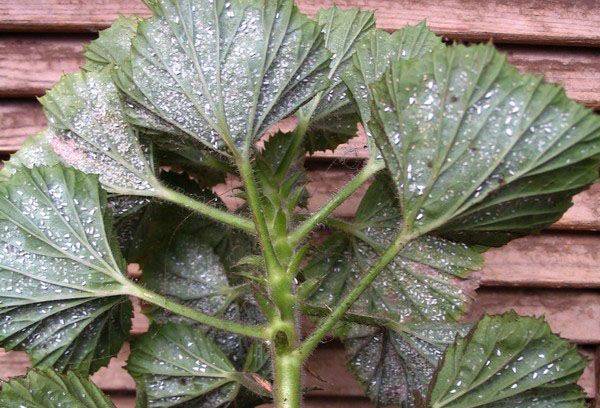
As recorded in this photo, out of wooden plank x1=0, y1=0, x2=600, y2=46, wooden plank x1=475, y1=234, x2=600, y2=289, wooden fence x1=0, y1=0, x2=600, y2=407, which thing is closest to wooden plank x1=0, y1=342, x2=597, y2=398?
wooden fence x1=0, y1=0, x2=600, y2=407

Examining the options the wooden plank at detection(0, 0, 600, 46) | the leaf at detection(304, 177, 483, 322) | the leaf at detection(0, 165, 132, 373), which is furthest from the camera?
the wooden plank at detection(0, 0, 600, 46)

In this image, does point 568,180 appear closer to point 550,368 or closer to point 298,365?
point 550,368

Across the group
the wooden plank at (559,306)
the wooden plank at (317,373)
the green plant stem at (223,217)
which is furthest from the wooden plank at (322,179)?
the green plant stem at (223,217)

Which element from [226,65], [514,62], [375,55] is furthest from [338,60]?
[514,62]

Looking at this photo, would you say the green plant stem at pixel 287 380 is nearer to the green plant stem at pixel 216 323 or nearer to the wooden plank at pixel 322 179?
the green plant stem at pixel 216 323

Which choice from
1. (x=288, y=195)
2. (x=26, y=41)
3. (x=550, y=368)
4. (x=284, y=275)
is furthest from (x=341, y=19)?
(x=26, y=41)

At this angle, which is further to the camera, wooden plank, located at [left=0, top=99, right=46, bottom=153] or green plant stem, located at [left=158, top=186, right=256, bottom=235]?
wooden plank, located at [left=0, top=99, right=46, bottom=153]

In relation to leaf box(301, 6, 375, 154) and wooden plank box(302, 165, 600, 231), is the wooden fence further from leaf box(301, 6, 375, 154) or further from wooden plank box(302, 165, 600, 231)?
leaf box(301, 6, 375, 154)
